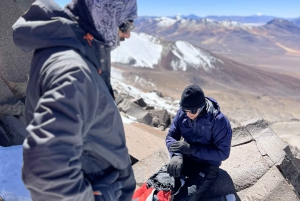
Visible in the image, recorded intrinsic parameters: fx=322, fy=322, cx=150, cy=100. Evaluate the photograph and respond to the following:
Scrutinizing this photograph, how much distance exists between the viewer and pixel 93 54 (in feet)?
4.74

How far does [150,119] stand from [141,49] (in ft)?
77.2

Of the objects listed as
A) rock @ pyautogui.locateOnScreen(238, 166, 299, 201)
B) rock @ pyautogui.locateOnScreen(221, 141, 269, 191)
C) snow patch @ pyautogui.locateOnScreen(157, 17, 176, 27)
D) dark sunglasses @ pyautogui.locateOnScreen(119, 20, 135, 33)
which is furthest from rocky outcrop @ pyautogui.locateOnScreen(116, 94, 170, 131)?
snow patch @ pyautogui.locateOnScreen(157, 17, 176, 27)

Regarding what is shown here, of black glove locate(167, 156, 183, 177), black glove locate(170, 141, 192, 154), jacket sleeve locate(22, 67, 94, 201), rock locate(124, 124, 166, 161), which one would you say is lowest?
rock locate(124, 124, 166, 161)

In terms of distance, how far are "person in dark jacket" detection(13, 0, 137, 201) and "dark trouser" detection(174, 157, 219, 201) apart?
1661 millimetres

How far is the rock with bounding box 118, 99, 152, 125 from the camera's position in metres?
7.66

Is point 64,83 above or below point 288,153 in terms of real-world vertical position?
above

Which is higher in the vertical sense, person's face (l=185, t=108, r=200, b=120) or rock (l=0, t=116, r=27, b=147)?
person's face (l=185, t=108, r=200, b=120)

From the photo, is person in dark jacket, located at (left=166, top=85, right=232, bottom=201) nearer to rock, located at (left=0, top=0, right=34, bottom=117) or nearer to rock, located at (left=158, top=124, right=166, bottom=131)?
rock, located at (left=0, top=0, right=34, bottom=117)

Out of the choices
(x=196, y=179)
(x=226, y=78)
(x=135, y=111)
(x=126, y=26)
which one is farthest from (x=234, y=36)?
(x=126, y=26)

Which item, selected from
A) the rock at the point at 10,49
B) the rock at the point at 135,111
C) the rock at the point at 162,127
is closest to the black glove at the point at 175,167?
the rock at the point at 10,49

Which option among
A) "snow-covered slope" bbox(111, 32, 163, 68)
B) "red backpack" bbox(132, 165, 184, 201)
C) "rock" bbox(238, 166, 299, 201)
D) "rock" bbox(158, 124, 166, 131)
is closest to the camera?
"red backpack" bbox(132, 165, 184, 201)

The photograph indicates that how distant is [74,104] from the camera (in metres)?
1.24

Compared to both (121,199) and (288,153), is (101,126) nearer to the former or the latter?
(121,199)

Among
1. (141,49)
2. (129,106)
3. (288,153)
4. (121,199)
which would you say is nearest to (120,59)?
(141,49)
